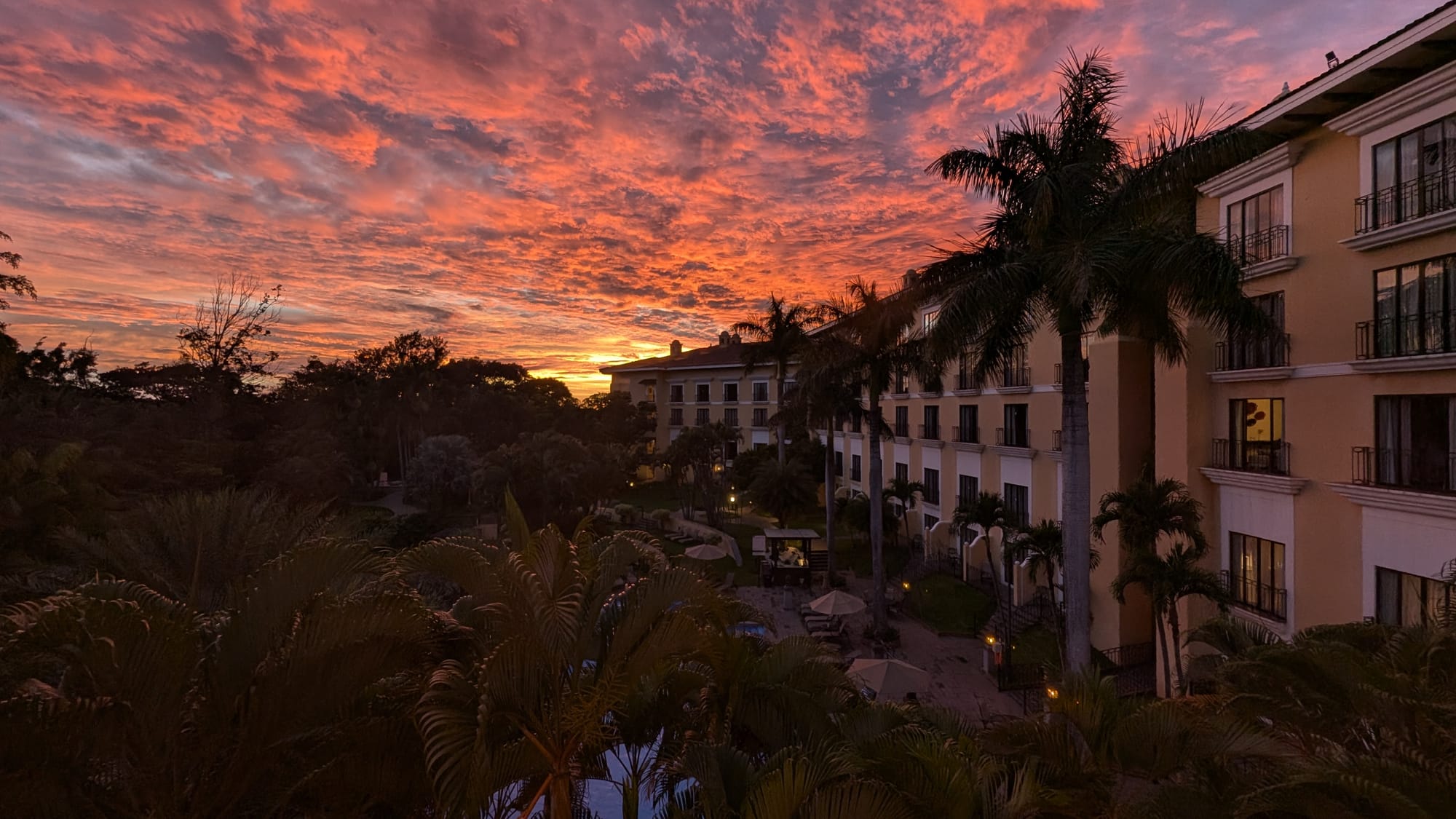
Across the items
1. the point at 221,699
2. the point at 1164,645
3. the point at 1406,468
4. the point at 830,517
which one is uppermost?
the point at 1406,468

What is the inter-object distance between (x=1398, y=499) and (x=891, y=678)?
33.6ft

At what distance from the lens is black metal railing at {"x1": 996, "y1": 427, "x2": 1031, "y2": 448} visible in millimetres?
24750

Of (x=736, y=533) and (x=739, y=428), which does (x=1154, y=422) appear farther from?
(x=739, y=428)

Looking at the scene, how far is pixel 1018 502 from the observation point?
2511 centimetres

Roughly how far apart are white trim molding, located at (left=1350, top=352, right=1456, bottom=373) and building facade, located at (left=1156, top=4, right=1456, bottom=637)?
33 millimetres

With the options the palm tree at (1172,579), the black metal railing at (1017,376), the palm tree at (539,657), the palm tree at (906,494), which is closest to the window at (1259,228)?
the palm tree at (1172,579)

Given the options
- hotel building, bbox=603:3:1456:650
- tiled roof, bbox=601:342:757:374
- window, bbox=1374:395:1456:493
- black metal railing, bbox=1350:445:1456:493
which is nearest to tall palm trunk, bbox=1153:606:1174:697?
hotel building, bbox=603:3:1456:650

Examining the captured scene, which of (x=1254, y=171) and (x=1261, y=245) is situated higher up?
(x=1254, y=171)

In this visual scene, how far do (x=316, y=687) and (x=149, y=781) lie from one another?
1.08 metres

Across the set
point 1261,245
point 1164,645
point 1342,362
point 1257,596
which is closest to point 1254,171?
point 1261,245

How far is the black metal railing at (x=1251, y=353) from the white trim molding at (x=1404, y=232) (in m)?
2.22

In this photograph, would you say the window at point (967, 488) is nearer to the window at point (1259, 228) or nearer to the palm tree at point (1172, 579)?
the palm tree at point (1172, 579)

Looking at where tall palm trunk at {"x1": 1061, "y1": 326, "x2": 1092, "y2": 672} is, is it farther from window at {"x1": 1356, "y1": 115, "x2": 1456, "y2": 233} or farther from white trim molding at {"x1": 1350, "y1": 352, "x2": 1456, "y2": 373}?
window at {"x1": 1356, "y1": 115, "x2": 1456, "y2": 233}

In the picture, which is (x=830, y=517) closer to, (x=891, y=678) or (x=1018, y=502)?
(x=1018, y=502)
